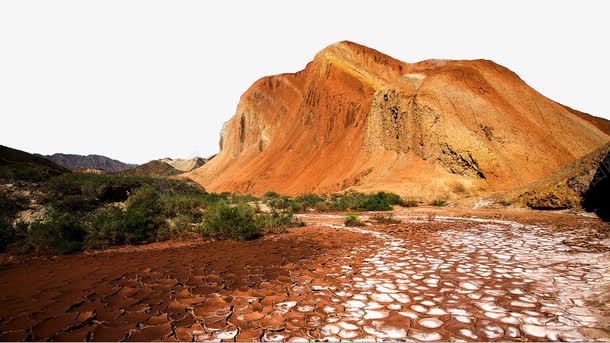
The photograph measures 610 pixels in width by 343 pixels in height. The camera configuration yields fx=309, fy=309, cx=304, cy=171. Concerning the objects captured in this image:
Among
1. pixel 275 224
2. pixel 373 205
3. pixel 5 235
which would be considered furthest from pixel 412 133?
pixel 5 235

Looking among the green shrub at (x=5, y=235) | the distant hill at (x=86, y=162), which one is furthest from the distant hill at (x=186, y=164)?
the green shrub at (x=5, y=235)

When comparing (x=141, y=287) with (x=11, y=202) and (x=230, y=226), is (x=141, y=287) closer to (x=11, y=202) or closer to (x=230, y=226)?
(x=230, y=226)

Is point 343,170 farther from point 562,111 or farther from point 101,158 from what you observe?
point 101,158

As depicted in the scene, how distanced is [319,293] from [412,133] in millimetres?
23647

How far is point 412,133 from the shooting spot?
2480 centimetres

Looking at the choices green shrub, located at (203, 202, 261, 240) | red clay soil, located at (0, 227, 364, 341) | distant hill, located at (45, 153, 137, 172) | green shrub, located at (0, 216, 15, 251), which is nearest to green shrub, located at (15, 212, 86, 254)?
green shrub, located at (0, 216, 15, 251)

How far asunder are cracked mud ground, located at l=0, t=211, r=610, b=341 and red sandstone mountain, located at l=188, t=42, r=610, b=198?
51.4ft

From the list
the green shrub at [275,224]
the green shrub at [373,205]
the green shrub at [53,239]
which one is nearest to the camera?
the green shrub at [53,239]

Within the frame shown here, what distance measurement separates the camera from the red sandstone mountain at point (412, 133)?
21.4 meters

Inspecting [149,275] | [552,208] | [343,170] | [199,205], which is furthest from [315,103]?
[149,275]

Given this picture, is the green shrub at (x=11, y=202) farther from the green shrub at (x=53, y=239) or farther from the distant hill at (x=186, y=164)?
the distant hill at (x=186, y=164)

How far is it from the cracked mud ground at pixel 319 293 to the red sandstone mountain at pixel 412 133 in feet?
51.4

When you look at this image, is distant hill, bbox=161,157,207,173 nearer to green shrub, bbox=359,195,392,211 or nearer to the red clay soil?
green shrub, bbox=359,195,392,211

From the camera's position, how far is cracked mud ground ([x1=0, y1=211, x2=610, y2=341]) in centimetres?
232
